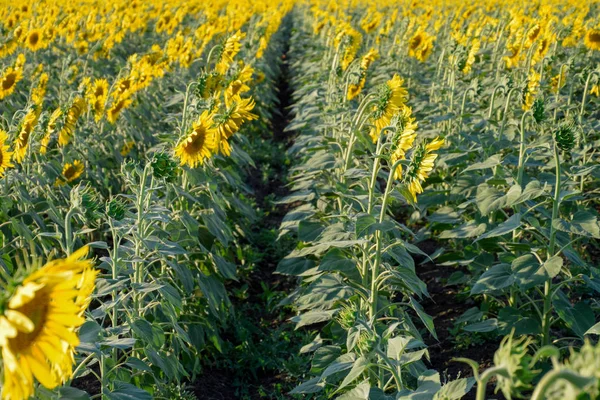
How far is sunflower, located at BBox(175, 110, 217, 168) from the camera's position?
308cm

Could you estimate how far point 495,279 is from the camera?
2.93m

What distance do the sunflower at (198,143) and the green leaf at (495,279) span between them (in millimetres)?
1295

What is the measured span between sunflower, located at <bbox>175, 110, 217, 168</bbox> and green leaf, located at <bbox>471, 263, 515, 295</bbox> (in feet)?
4.25

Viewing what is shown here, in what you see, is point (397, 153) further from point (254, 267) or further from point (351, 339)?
point (254, 267)

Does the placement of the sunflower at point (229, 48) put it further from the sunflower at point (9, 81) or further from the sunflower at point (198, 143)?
the sunflower at point (198, 143)

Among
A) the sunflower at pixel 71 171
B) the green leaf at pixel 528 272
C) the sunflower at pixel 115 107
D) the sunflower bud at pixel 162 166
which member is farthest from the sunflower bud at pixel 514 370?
the sunflower at pixel 115 107

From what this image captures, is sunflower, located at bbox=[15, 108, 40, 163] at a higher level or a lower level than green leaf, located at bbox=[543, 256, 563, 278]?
higher

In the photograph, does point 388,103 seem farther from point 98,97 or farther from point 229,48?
point 98,97

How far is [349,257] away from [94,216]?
1247mm

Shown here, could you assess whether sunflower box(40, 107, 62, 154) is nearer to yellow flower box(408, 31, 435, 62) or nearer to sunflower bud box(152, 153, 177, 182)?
sunflower bud box(152, 153, 177, 182)

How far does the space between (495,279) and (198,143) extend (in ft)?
4.67

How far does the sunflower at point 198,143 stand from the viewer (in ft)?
10.1

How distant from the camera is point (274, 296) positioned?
4285 mm

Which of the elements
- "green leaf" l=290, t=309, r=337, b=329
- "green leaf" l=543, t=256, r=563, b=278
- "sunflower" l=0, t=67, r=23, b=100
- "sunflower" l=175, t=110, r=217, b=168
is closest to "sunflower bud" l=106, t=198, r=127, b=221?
"sunflower" l=175, t=110, r=217, b=168
